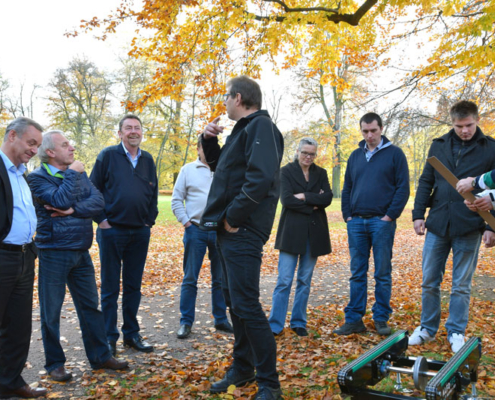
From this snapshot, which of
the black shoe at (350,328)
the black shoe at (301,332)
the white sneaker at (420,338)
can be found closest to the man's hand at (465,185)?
the white sneaker at (420,338)

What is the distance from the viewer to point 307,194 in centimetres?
521

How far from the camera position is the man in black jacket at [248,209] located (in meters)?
3.22

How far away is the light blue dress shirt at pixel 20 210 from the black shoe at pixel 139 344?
5.83 ft

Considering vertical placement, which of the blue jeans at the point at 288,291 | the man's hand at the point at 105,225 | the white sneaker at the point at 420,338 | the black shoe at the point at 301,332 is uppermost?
the man's hand at the point at 105,225

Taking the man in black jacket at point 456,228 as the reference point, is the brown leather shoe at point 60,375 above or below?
below

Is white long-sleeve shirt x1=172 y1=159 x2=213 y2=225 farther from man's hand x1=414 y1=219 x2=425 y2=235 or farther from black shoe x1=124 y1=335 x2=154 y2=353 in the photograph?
man's hand x1=414 y1=219 x2=425 y2=235

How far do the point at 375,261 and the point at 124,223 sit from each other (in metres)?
2.99

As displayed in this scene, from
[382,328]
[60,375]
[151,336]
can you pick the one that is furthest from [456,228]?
[60,375]

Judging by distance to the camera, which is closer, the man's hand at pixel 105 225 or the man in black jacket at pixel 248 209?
the man in black jacket at pixel 248 209

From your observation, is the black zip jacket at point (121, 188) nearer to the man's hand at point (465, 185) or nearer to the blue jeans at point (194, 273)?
the blue jeans at point (194, 273)

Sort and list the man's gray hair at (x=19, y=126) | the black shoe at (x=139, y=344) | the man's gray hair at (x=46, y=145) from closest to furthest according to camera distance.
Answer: the man's gray hair at (x=19, y=126)
the man's gray hair at (x=46, y=145)
the black shoe at (x=139, y=344)

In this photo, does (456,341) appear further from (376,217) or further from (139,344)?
(139,344)

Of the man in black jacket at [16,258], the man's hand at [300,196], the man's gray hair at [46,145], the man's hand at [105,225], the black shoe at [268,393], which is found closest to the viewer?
the black shoe at [268,393]

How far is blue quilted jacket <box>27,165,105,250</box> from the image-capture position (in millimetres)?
3904
